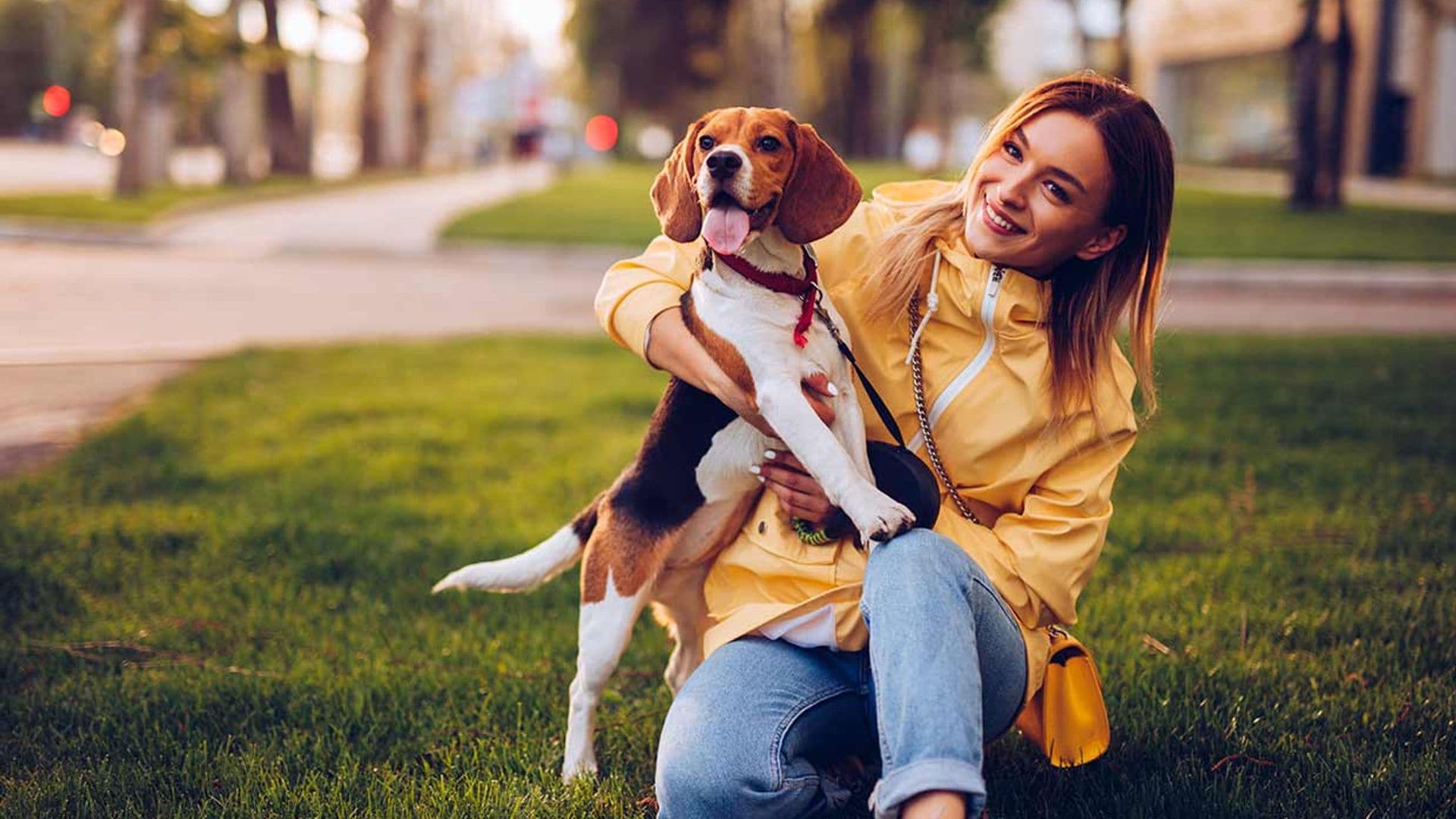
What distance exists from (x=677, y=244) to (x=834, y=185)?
523 mm

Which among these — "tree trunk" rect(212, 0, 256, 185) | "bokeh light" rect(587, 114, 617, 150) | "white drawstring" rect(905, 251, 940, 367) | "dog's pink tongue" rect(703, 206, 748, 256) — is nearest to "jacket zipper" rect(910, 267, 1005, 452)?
"white drawstring" rect(905, 251, 940, 367)

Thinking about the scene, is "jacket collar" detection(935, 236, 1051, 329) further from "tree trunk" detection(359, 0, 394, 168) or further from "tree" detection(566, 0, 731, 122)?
"tree" detection(566, 0, 731, 122)

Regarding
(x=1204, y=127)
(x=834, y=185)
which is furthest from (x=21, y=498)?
(x=1204, y=127)

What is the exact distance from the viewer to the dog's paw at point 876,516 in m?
2.57

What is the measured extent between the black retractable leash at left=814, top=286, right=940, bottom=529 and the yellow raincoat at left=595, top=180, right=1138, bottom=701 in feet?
0.31

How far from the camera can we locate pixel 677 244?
3.23 meters

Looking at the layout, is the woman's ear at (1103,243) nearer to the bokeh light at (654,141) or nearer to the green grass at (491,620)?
the green grass at (491,620)

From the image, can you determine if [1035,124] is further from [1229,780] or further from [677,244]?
[1229,780]

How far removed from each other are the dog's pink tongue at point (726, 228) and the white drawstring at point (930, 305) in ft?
1.51

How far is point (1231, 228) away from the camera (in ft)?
56.9

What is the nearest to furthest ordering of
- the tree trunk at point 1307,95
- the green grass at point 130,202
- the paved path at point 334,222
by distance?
the paved path at point 334,222, the green grass at point 130,202, the tree trunk at point 1307,95

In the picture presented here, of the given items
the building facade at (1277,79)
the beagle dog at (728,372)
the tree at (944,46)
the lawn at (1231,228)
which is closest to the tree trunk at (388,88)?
the lawn at (1231,228)

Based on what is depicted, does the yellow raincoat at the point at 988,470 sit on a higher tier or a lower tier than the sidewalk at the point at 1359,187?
higher

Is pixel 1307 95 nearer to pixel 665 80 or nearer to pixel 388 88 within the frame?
pixel 388 88
